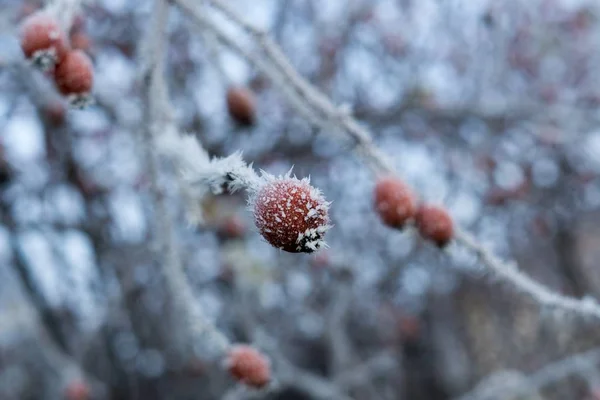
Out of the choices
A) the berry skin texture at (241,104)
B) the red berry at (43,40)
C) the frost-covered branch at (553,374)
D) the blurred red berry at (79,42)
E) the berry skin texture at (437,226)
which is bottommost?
the red berry at (43,40)

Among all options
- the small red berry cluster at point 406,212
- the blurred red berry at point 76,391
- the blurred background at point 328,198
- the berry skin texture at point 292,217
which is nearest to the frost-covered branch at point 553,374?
the blurred background at point 328,198

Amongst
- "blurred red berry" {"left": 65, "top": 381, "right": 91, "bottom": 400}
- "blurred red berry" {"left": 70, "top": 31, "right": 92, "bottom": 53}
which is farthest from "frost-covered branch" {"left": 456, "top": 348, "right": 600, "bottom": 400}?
"blurred red berry" {"left": 70, "top": 31, "right": 92, "bottom": 53}

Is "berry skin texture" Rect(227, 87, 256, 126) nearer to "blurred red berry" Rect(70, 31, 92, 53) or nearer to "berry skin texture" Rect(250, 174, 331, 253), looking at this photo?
"blurred red berry" Rect(70, 31, 92, 53)

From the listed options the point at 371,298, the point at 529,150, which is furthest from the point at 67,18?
the point at 371,298

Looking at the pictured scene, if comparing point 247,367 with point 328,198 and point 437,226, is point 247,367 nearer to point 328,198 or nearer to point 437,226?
point 437,226

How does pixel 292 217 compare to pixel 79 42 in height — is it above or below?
below

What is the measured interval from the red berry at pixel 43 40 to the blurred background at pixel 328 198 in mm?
803

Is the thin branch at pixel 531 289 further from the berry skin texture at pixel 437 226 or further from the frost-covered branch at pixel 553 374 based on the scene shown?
the frost-covered branch at pixel 553 374

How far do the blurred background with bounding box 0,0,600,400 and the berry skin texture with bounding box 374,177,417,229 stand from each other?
3.43 ft

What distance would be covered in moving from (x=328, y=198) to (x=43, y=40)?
7.73 feet

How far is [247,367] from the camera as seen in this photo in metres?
1.16

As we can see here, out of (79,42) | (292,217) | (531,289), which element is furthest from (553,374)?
(79,42)

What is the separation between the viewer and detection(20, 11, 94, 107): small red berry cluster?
103 cm

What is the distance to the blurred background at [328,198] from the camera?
277 cm
